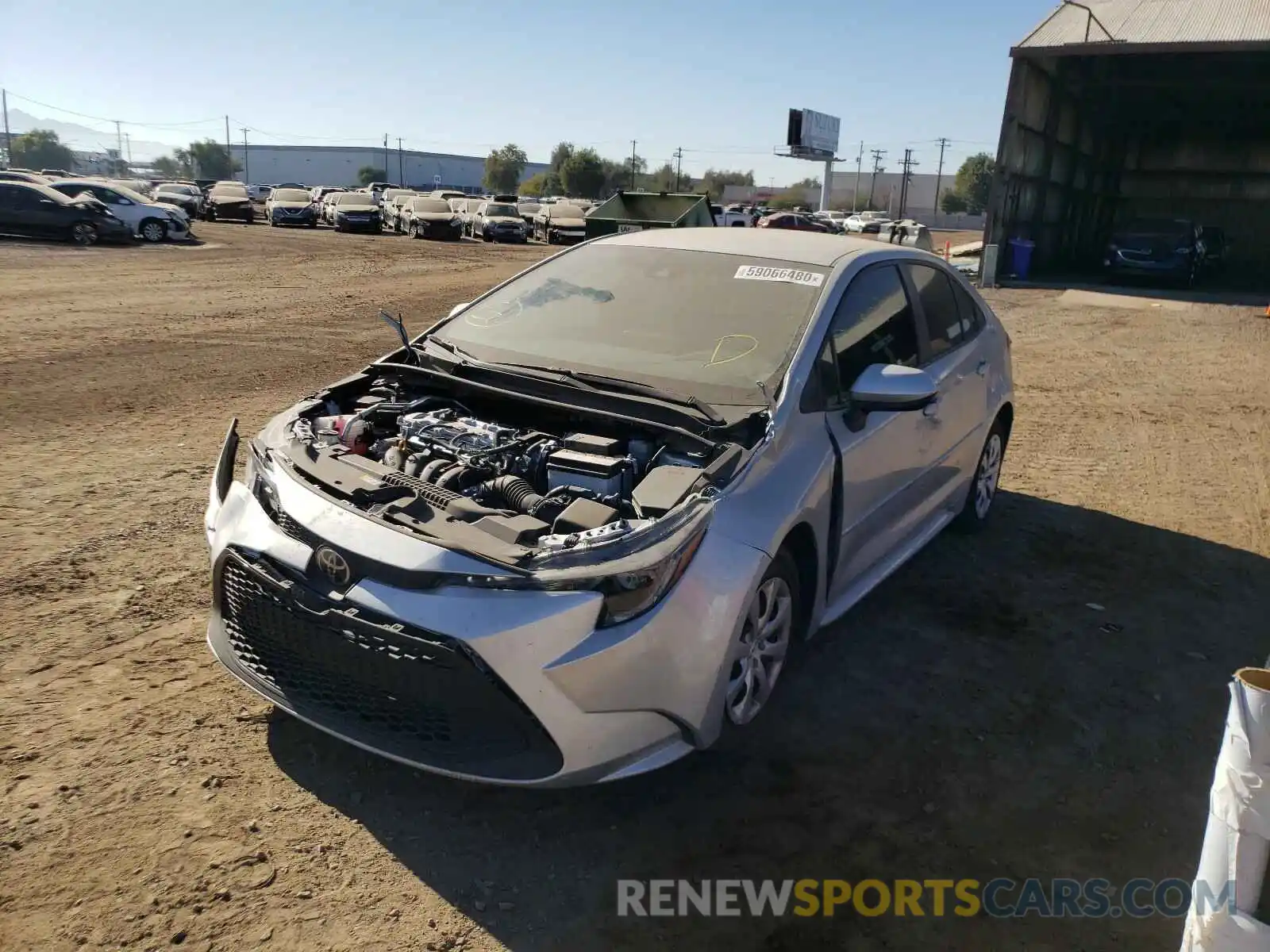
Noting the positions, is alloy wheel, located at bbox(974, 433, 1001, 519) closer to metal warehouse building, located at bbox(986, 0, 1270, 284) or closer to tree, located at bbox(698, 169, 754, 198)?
metal warehouse building, located at bbox(986, 0, 1270, 284)

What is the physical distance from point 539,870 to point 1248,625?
3745 mm

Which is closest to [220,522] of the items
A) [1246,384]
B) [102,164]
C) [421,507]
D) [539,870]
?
[421,507]

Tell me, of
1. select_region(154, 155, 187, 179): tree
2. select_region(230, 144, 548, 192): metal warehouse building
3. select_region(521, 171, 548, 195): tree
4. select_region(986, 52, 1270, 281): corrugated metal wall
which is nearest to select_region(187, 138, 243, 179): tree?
select_region(230, 144, 548, 192): metal warehouse building

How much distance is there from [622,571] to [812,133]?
89.3 m

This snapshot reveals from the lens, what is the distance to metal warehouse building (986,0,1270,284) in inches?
802

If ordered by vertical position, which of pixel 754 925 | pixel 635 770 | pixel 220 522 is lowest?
pixel 754 925

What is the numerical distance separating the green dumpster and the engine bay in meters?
8.18

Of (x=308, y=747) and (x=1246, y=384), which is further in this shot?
(x=1246, y=384)

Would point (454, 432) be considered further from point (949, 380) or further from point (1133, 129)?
point (1133, 129)

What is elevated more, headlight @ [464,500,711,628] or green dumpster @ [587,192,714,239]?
green dumpster @ [587,192,714,239]

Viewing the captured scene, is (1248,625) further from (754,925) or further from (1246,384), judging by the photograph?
(1246,384)

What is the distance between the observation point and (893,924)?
2.67m

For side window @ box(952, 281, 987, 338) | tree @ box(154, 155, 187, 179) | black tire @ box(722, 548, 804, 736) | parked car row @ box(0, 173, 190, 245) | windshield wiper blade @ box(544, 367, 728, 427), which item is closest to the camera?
black tire @ box(722, 548, 804, 736)

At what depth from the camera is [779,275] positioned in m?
4.17
